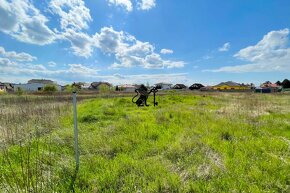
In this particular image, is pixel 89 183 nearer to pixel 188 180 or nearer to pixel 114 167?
pixel 114 167

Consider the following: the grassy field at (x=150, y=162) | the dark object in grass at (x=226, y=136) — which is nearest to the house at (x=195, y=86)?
the grassy field at (x=150, y=162)

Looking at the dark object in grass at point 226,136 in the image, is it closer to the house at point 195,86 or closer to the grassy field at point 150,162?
the grassy field at point 150,162

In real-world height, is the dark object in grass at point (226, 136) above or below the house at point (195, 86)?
below

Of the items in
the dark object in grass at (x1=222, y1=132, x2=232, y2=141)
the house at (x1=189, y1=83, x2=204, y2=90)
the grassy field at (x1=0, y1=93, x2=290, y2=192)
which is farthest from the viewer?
the house at (x1=189, y1=83, x2=204, y2=90)

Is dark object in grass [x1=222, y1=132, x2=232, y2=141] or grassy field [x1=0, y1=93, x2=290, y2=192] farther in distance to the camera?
dark object in grass [x1=222, y1=132, x2=232, y2=141]

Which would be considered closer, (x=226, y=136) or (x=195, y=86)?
(x=226, y=136)

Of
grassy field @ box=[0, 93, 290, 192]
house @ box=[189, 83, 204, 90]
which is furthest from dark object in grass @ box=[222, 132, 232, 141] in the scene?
house @ box=[189, 83, 204, 90]

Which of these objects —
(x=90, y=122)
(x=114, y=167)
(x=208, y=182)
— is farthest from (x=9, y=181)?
(x=90, y=122)

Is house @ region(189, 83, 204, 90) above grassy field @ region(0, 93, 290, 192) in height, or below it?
above

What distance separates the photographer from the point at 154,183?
3.74m

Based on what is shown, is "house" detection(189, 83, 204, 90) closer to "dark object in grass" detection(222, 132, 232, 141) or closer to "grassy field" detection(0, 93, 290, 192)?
"grassy field" detection(0, 93, 290, 192)

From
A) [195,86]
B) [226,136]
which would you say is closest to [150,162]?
[226,136]

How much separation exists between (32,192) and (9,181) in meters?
0.72

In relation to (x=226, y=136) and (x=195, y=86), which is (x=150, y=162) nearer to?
(x=226, y=136)
